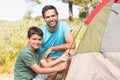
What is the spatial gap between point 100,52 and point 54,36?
153 cm

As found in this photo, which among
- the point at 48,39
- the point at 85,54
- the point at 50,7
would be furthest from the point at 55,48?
the point at 85,54

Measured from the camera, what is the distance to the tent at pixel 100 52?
15.1ft

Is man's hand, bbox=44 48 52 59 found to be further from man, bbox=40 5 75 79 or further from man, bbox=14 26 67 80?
man, bbox=14 26 67 80

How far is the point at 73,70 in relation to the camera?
472 centimetres

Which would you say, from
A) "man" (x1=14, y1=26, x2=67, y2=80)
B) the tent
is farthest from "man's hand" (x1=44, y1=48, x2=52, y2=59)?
the tent

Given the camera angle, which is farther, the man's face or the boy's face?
the man's face

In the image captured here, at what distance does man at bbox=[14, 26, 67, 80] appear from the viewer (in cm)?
511

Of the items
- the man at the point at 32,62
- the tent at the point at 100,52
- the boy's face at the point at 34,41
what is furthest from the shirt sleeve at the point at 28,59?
the tent at the point at 100,52

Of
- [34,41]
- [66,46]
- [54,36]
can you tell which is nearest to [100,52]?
[34,41]

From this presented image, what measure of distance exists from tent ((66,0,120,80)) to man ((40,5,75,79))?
978mm

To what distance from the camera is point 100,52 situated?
4.72 m

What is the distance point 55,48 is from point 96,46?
1.25 metres

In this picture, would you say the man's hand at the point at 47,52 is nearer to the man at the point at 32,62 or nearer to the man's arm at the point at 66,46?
the man's arm at the point at 66,46

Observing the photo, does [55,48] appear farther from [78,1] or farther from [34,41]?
[78,1]
